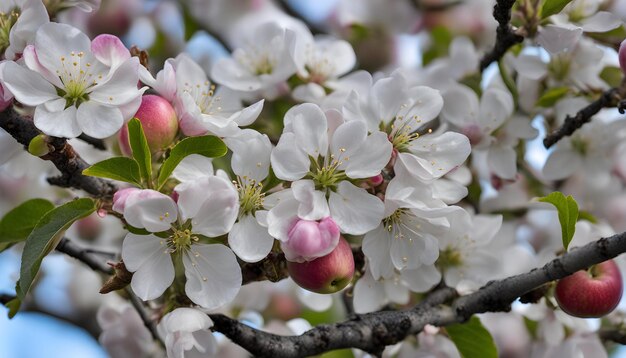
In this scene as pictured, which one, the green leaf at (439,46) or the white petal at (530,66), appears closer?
the white petal at (530,66)

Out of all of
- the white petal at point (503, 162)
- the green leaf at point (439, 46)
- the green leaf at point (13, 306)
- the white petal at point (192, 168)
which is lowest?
the green leaf at point (439, 46)

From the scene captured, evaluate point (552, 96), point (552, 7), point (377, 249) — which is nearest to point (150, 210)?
point (377, 249)

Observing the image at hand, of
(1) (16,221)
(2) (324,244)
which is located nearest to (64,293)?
(1) (16,221)

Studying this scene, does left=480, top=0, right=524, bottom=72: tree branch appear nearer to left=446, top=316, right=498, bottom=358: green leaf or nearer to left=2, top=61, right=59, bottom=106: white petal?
left=446, top=316, right=498, bottom=358: green leaf

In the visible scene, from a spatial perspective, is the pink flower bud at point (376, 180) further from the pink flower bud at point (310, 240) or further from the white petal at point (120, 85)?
the white petal at point (120, 85)

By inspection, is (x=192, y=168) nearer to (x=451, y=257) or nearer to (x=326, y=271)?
(x=326, y=271)

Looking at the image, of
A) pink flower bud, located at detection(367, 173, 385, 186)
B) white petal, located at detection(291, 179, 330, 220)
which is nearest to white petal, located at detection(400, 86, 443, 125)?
pink flower bud, located at detection(367, 173, 385, 186)

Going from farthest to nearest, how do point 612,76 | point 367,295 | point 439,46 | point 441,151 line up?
1. point 439,46
2. point 612,76
3. point 367,295
4. point 441,151

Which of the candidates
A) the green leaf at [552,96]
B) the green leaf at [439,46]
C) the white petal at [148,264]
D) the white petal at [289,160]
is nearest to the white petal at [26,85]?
the white petal at [148,264]
